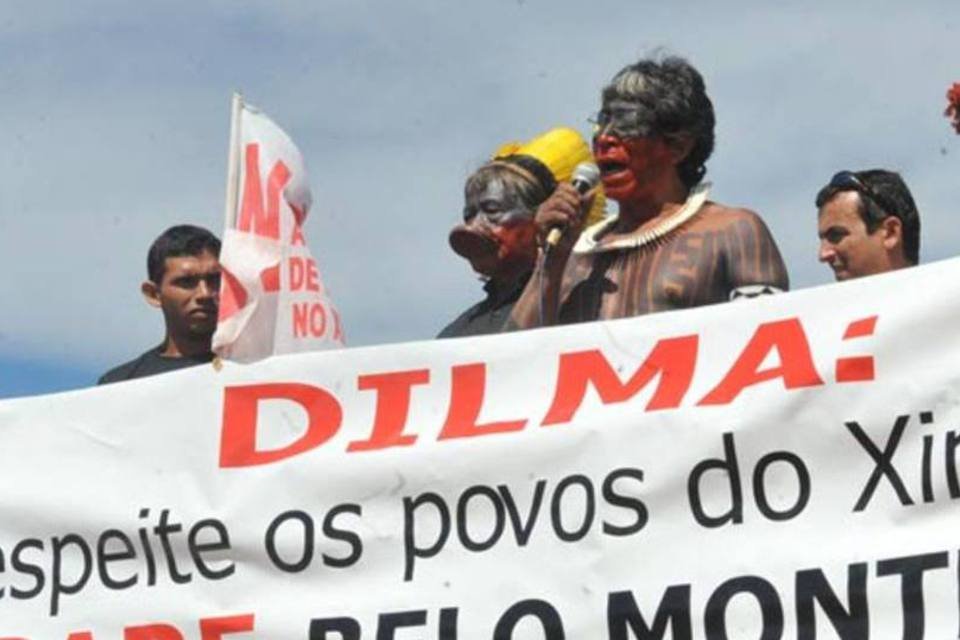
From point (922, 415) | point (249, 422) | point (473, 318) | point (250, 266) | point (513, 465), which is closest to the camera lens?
point (922, 415)

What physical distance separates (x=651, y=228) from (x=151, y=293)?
251 centimetres

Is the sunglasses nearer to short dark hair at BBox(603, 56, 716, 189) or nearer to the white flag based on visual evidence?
short dark hair at BBox(603, 56, 716, 189)

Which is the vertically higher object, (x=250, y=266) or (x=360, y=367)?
(x=250, y=266)

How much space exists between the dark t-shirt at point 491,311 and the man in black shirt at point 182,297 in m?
0.85

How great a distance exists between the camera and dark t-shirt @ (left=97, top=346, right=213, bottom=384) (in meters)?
7.18

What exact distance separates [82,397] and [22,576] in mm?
431

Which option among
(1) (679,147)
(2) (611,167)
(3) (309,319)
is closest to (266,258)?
(3) (309,319)

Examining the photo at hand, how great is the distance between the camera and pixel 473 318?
6.78m

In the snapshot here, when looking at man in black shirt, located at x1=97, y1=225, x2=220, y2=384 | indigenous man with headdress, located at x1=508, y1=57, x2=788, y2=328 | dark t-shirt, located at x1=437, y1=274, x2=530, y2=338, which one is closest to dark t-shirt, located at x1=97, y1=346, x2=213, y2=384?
man in black shirt, located at x1=97, y1=225, x2=220, y2=384

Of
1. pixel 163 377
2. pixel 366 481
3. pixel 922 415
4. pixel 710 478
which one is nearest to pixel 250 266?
pixel 163 377

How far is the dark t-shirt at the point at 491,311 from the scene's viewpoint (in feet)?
21.7

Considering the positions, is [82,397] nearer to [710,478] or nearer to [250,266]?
[250,266]

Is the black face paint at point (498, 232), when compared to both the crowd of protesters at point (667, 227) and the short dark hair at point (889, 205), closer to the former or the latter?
the crowd of protesters at point (667, 227)

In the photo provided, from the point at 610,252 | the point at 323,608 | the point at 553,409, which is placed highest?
the point at 610,252
